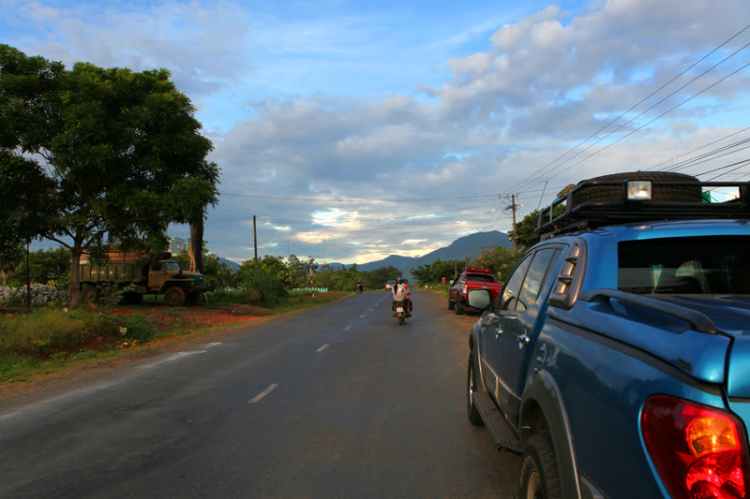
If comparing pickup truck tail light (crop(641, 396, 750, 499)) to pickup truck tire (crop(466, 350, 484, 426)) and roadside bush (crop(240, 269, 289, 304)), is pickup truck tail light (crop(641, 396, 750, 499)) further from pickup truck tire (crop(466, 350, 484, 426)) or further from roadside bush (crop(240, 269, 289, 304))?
roadside bush (crop(240, 269, 289, 304))

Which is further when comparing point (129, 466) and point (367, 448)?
point (367, 448)

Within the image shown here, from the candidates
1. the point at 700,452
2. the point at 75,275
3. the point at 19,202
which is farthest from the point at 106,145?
the point at 700,452

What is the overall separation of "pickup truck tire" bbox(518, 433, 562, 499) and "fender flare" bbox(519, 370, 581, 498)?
0.12 metres

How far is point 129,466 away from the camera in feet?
14.9

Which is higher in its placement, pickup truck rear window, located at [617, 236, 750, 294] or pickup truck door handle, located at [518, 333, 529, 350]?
pickup truck rear window, located at [617, 236, 750, 294]

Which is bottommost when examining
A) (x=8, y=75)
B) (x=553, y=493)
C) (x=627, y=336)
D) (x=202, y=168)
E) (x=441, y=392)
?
(x=441, y=392)

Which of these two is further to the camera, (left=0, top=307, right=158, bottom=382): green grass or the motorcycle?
the motorcycle

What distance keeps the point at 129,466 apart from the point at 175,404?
233 cm

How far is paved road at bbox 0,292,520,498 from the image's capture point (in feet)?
13.5

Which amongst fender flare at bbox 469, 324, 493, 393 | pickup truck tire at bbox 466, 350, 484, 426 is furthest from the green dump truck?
fender flare at bbox 469, 324, 493, 393

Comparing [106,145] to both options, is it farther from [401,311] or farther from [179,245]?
[179,245]

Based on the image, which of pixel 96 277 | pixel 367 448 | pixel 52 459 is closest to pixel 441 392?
pixel 367 448

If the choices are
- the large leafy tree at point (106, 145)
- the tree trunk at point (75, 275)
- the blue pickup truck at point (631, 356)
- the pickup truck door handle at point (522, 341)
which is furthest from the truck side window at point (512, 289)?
the tree trunk at point (75, 275)

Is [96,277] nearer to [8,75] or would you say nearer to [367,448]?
[8,75]
